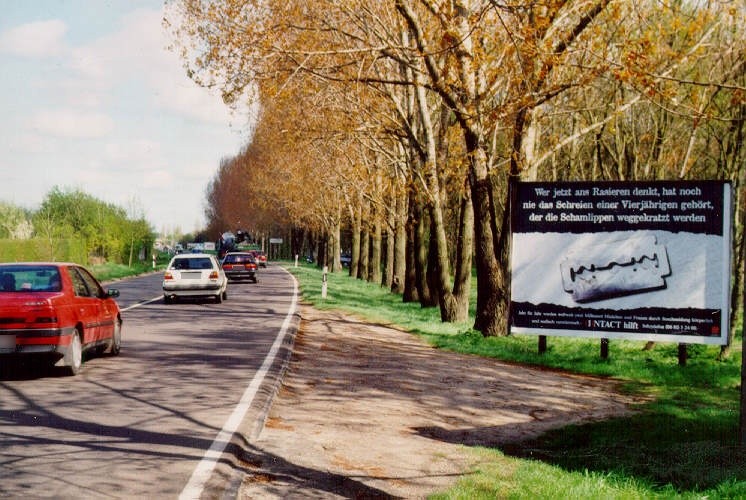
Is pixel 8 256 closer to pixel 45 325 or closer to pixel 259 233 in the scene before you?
pixel 45 325

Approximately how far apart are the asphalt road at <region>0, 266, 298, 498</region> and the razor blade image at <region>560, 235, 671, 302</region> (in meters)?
5.13

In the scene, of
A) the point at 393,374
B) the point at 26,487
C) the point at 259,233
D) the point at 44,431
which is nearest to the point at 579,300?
the point at 393,374

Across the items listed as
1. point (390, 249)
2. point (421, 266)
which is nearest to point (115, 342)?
point (421, 266)

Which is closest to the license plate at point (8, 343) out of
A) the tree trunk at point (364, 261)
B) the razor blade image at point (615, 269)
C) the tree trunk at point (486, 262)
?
the razor blade image at point (615, 269)

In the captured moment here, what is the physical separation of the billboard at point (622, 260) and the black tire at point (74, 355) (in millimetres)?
7195

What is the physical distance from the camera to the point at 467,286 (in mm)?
22156

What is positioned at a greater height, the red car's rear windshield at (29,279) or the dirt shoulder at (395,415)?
the red car's rear windshield at (29,279)

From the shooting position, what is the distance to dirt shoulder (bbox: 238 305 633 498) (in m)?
6.55

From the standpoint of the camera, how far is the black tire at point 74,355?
11.0 metres

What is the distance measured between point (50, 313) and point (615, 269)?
351 inches

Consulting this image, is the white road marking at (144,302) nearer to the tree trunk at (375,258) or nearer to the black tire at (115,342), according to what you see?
the black tire at (115,342)

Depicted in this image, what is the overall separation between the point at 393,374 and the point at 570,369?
342 centimetres

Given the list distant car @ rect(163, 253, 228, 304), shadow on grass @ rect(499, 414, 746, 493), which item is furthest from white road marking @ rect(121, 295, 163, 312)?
shadow on grass @ rect(499, 414, 746, 493)

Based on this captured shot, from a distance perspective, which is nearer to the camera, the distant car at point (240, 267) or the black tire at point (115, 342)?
the black tire at point (115, 342)
